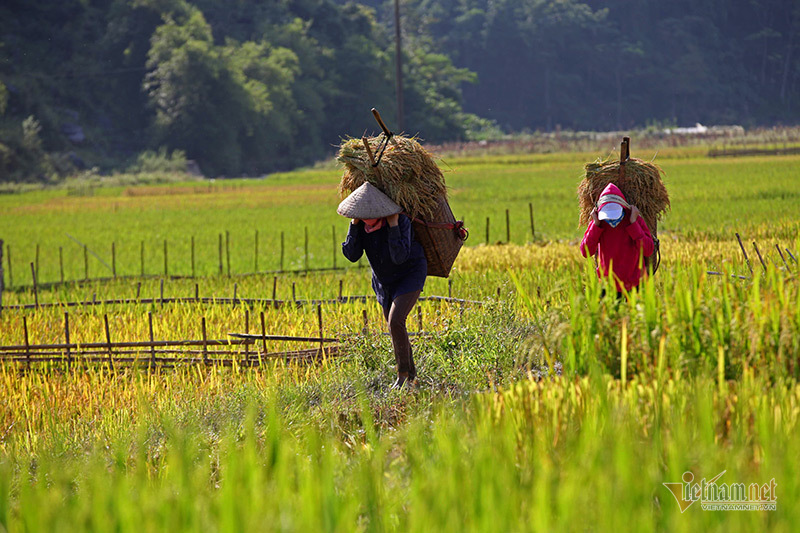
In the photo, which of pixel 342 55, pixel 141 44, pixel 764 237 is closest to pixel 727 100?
pixel 342 55

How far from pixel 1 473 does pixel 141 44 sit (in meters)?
53.8

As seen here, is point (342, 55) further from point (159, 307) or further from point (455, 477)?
point (455, 477)

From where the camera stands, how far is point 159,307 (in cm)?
933

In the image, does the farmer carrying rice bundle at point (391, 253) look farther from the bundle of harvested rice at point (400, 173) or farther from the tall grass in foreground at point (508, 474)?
the tall grass in foreground at point (508, 474)

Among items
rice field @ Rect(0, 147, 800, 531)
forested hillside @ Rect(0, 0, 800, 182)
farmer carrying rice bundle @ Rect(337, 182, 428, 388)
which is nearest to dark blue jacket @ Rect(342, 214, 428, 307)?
farmer carrying rice bundle @ Rect(337, 182, 428, 388)

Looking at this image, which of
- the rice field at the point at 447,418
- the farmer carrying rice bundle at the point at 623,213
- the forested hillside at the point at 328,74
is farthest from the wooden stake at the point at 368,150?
the forested hillside at the point at 328,74

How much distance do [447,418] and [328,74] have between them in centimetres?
5660

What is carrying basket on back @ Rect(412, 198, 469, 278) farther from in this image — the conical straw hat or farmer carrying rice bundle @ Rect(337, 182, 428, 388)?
the conical straw hat

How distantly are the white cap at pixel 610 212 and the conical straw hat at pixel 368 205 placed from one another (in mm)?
1086

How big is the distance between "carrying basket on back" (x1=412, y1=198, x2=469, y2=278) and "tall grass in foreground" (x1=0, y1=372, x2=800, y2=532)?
6.88ft

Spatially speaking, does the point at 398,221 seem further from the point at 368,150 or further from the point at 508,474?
the point at 508,474

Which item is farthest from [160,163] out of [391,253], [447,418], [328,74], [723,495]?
[723,495]

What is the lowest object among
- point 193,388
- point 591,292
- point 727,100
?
point 193,388

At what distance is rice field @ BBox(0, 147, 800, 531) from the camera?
239cm
